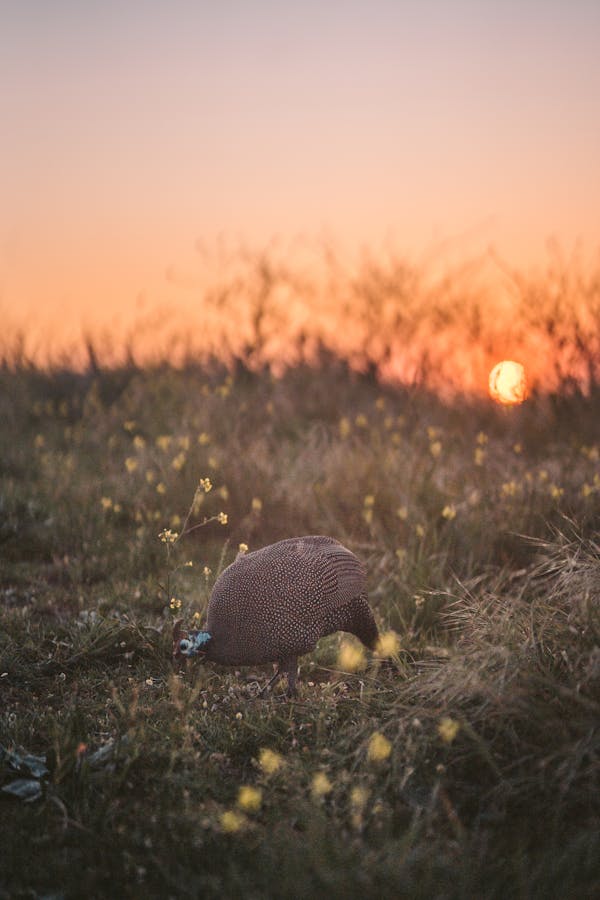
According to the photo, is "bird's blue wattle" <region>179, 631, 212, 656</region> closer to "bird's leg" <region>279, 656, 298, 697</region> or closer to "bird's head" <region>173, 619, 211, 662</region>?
"bird's head" <region>173, 619, 211, 662</region>

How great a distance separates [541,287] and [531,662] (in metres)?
7.58

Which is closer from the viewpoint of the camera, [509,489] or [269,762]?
[269,762]

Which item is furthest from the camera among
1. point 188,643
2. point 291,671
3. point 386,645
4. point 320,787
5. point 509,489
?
point 509,489

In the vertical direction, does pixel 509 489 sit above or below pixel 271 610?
below

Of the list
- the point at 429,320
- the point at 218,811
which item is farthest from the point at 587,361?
the point at 218,811

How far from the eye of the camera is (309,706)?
3678 mm

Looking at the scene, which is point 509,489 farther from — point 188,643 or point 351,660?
point 188,643

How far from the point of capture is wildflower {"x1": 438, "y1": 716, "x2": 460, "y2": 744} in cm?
283

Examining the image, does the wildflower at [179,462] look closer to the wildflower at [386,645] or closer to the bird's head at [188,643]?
the wildflower at [386,645]

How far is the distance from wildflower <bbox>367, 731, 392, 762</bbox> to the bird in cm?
81

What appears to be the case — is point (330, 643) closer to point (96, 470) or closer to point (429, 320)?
point (96, 470)

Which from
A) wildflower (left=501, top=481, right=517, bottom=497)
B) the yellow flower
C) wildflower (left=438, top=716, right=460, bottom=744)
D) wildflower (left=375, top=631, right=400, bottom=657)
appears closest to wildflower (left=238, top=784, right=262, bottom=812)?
wildflower (left=438, top=716, right=460, bottom=744)

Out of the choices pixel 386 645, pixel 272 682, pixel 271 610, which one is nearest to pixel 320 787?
pixel 271 610

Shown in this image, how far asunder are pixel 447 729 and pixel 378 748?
9.7 inches
